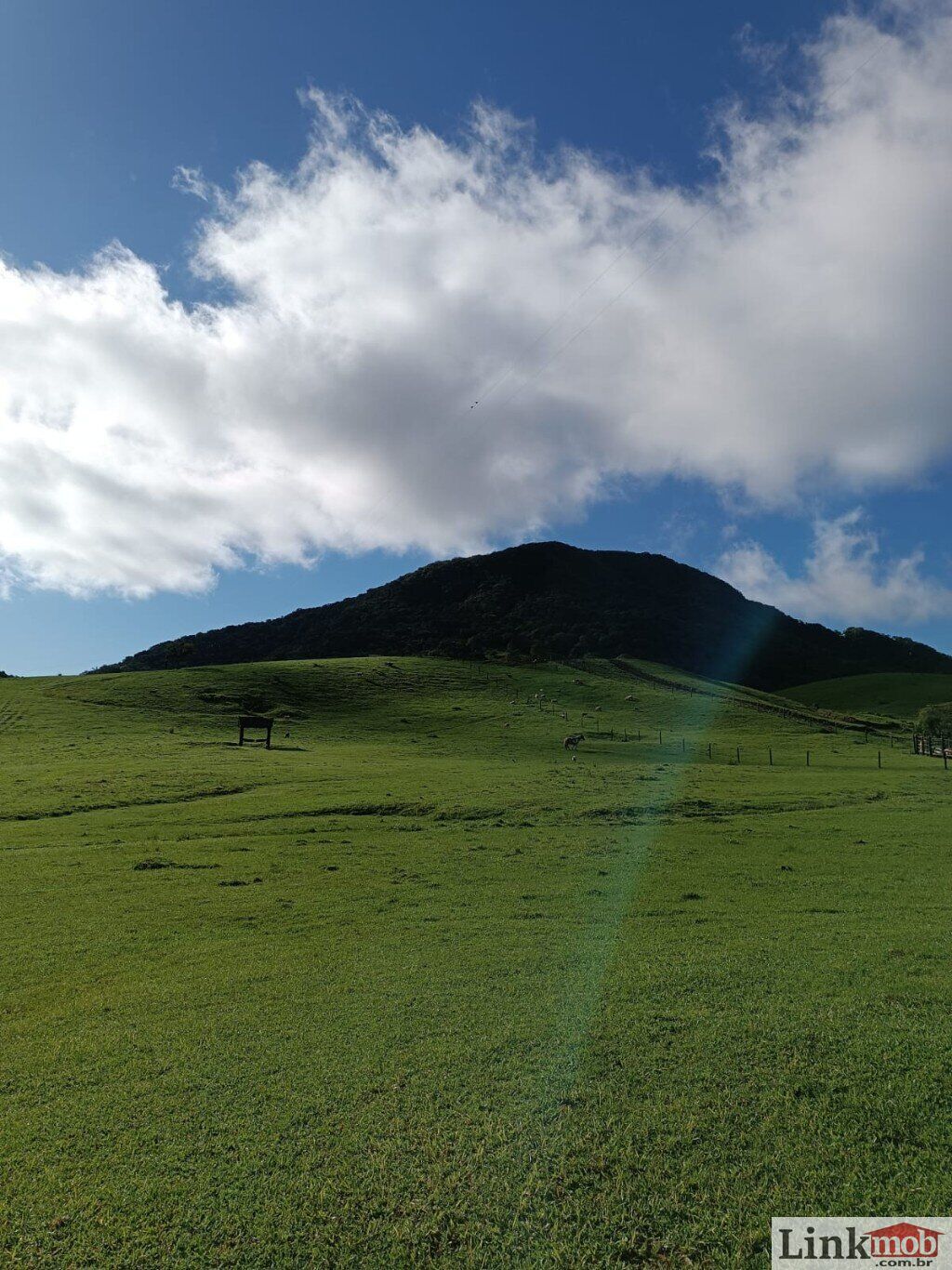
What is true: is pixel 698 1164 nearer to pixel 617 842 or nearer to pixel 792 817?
pixel 617 842

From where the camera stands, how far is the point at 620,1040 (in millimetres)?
8406

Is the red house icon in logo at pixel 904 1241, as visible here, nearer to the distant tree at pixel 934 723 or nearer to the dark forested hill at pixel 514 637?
the distant tree at pixel 934 723

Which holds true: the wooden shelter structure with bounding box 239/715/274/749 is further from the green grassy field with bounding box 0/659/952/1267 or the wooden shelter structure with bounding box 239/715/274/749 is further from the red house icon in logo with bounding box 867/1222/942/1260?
the red house icon in logo with bounding box 867/1222/942/1260

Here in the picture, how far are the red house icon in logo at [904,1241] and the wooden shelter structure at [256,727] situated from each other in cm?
5142

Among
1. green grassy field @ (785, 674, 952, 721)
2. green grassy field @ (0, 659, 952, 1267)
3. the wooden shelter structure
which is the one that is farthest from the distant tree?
the wooden shelter structure

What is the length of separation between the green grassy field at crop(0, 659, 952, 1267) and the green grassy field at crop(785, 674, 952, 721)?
4045 inches

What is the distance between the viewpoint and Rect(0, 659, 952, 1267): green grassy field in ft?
18.6

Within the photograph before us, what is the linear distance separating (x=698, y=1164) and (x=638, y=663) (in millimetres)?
121385

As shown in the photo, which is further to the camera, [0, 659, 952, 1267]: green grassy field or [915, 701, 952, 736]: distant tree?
[915, 701, 952, 736]: distant tree

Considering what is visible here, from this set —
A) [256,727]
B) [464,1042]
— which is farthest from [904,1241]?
[256,727]

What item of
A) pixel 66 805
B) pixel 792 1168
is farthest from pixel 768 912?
pixel 66 805

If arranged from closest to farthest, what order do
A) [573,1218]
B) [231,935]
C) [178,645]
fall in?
[573,1218], [231,935], [178,645]

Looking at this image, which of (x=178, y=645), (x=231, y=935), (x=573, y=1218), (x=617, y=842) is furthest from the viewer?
(x=178, y=645)

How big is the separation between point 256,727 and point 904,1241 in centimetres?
6296
